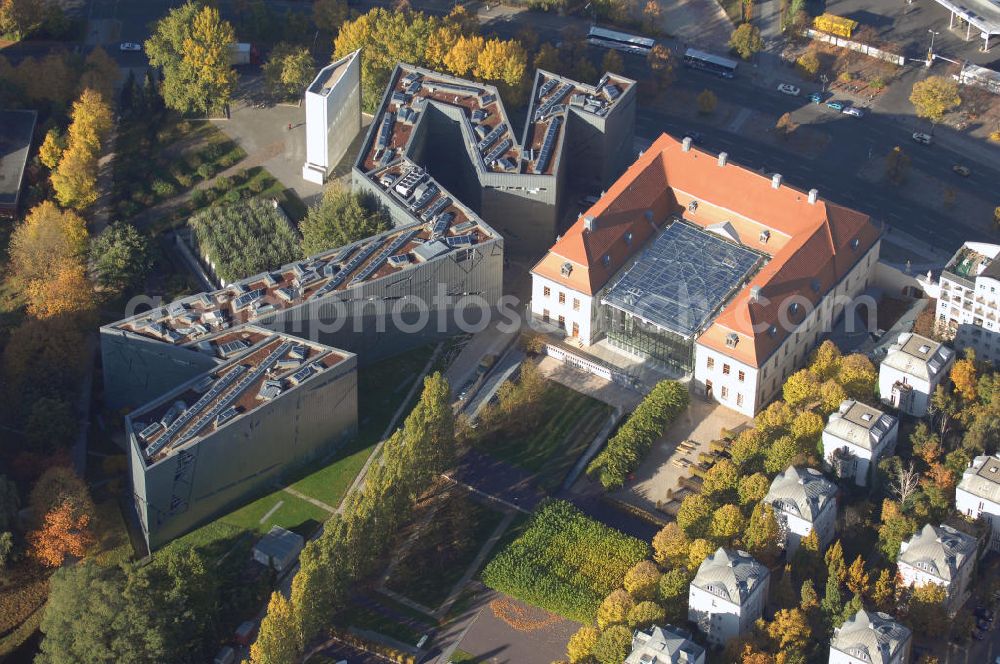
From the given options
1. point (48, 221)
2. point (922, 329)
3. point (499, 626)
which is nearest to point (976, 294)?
point (922, 329)

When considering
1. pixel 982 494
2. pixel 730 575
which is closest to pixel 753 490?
pixel 730 575

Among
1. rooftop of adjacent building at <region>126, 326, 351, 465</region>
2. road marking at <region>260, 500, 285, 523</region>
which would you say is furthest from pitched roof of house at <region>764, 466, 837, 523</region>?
road marking at <region>260, 500, 285, 523</region>

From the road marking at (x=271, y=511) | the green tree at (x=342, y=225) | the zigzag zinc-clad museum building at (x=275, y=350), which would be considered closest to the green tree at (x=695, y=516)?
the zigzag zinc-clad museum building at (x=275, y=350)

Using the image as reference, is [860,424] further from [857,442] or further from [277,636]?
[277,636]

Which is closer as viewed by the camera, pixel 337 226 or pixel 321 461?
pixel 321 461

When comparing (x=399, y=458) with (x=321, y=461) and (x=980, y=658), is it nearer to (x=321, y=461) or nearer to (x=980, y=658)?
(x=321, y=461)

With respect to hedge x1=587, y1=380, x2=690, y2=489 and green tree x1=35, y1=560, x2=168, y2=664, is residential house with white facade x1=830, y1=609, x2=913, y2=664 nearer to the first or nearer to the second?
hedge x1=587, y1=380, x2=690, y2=489
